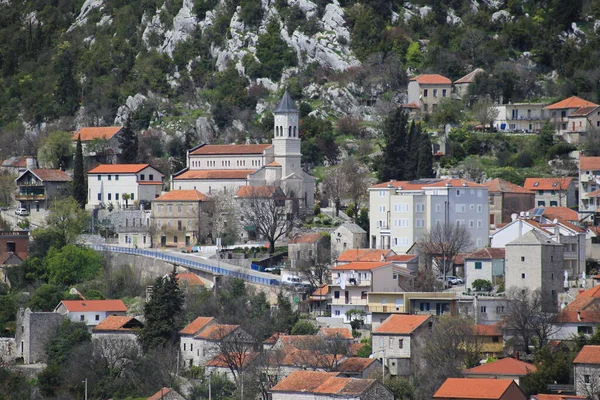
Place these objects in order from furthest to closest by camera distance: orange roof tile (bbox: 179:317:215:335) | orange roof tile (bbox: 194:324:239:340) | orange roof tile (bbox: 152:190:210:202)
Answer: orange roof tile (bbox: 152:190:210:202), orange roof tile (bbox: 179:317:215:335), orange roof tile (bbox: 194:324:239:340)

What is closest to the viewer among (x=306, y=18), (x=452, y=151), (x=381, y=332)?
(x=381, y=332)

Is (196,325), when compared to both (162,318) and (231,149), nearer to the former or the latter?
(162,318)

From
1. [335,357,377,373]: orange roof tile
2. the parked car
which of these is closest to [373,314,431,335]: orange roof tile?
[335,357,377,373]: orange roof tile

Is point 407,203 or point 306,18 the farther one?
point 306,18

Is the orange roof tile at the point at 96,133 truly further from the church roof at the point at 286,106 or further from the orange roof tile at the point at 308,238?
the orange roof tile at the point at 308,238

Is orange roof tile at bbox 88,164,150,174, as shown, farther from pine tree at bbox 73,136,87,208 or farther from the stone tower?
the stone tower

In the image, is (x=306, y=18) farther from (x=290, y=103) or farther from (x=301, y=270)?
(x=301, y=270)

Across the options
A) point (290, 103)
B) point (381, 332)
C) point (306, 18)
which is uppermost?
point (306, 18)

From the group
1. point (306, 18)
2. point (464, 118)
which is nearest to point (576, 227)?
point (464, 118)
